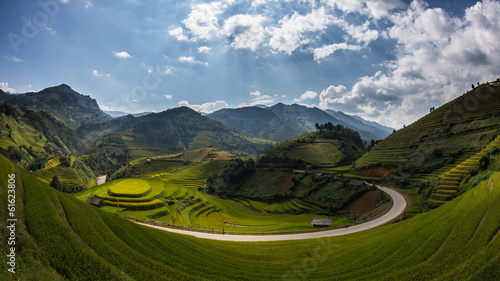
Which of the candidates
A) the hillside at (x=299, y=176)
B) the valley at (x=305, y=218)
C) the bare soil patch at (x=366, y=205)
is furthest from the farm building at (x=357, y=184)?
the bare soil patch at (x=366, y=205)

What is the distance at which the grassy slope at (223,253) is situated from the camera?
10820mm

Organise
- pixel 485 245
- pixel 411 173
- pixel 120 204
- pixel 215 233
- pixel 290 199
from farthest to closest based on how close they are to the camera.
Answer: pixel 290 199
pixel 411 173
pixel 120 204
pixel 215 233
pixel 485 245

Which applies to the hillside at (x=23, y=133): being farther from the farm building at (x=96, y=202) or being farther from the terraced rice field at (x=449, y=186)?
the terraced rice field at (x=449, y=186)

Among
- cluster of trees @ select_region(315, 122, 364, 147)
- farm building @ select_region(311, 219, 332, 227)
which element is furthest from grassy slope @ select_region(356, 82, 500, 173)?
farm building @ select_region(311, 219, 332, 227)

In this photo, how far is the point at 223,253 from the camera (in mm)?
19547

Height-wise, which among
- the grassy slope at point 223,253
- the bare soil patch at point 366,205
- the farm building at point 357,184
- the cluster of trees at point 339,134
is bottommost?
the bare soil patch at point 366,205

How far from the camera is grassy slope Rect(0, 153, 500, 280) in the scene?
10820mm

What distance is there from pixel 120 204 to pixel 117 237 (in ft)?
101

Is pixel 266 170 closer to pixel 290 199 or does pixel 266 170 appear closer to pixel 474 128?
pixel 290 199

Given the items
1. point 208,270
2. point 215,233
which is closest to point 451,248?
point 208,270

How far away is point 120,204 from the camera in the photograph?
41.2 meters

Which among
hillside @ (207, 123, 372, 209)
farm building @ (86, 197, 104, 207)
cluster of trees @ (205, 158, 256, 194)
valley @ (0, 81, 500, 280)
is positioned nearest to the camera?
valley @ (0, 81, 500, 280)

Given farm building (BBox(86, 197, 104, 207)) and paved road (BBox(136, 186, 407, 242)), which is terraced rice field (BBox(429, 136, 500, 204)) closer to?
paved road (BBox(136, 186, 407, 242))

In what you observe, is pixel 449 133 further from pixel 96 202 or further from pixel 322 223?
pixel 96 202
